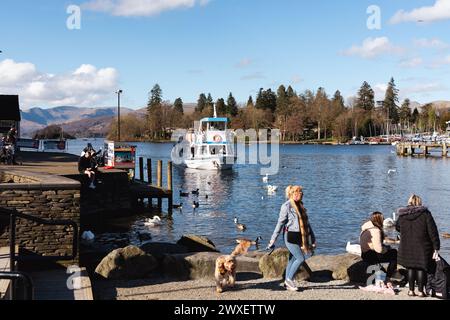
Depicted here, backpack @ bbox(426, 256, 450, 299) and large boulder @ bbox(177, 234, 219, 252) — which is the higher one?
backpack @ bbox(426, 256, 450, 299)

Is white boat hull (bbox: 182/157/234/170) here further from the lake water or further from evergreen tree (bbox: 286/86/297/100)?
evergreen tree (bbox: 286/86/297/100)

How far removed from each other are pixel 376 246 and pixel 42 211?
23.4ft

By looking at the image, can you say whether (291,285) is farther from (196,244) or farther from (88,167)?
(88,167)

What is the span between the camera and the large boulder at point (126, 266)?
38.9ft

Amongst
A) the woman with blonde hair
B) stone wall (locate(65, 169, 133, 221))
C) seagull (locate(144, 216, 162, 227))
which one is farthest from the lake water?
the woman with blonde hair

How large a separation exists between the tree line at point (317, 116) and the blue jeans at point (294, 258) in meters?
156

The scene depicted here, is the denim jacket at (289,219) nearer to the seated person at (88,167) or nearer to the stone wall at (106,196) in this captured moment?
the seated person at (88,167)

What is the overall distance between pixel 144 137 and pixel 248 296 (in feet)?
627

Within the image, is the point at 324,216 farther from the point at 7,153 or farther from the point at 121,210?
the point at 7,153

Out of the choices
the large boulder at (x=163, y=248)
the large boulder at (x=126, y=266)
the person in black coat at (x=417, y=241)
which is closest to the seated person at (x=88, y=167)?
the large boulder at (x=163, y=248)

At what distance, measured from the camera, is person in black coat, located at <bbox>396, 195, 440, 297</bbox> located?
32.5ft

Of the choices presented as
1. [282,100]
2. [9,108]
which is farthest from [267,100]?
[9,108]

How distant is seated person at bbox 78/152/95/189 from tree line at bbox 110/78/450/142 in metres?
141

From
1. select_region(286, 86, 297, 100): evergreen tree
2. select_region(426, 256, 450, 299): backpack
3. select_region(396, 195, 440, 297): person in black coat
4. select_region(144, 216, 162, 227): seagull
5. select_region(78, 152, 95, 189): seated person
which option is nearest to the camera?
select_region(396, 195, 440, 297): person in black coat
